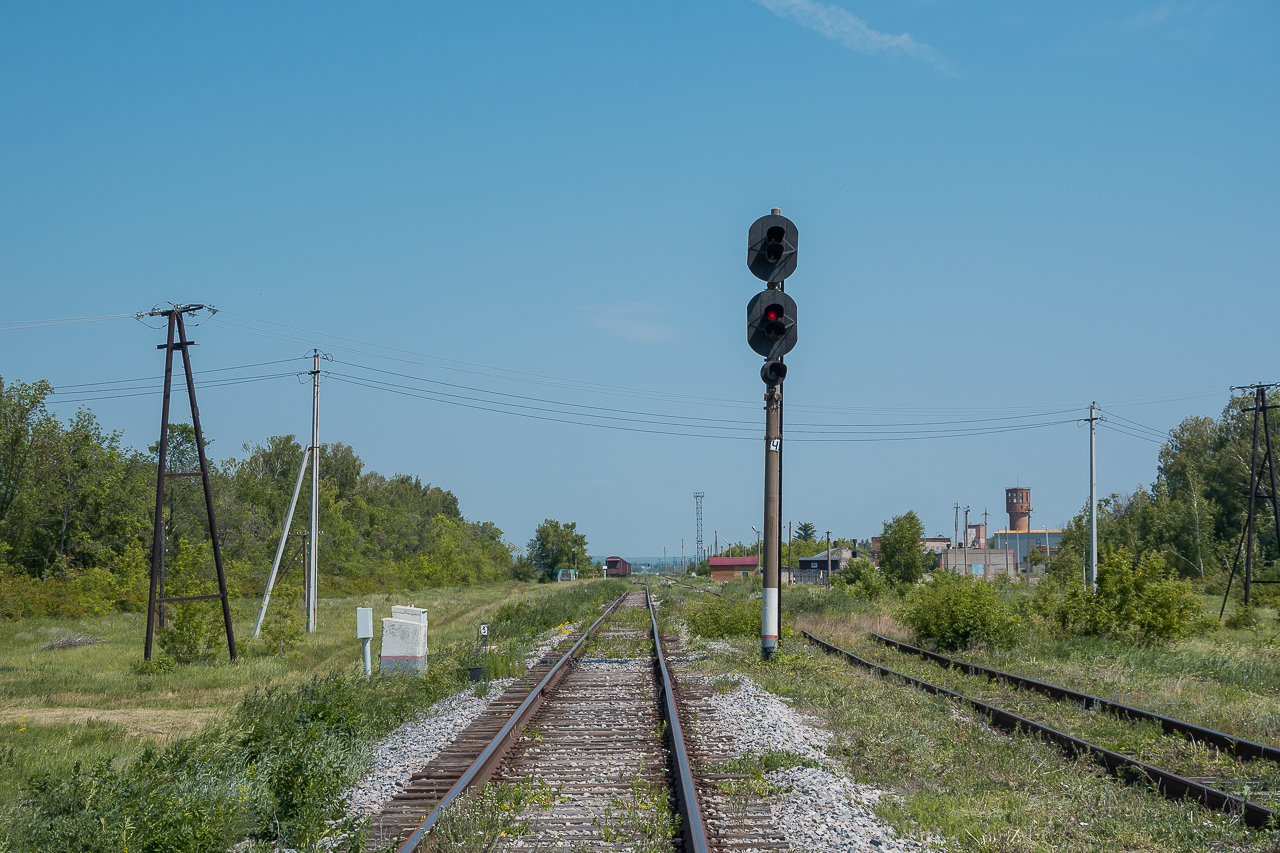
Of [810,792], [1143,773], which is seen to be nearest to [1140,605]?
[1143,773]

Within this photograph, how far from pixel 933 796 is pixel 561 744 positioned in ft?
13.2

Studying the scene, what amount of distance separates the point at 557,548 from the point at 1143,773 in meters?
148

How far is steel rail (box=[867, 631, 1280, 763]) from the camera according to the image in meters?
9.03

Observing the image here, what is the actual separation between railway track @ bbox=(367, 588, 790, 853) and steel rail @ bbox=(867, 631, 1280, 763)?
17.0 feet

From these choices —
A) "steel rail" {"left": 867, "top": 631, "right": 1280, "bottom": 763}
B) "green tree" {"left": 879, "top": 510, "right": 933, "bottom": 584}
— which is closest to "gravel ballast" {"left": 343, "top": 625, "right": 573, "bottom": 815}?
"steel rail" {"left": 867, "top": 631, "right": 1280, "bottom": 763}

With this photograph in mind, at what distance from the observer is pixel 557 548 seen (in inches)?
6058

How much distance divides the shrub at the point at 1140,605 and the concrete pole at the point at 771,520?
929cm

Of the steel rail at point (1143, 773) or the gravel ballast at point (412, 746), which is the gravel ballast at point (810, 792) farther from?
the gravel ballast at point (412, 746)

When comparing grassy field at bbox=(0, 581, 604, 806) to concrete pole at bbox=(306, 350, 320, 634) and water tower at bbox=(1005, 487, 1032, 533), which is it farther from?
water tower at bbox=(1005, 487, 1032, 533)

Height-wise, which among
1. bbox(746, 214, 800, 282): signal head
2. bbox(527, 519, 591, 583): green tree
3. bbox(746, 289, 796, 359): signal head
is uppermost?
bbox(746, 214, 800, 282): signal head

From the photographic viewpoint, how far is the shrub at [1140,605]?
20469 millimetres

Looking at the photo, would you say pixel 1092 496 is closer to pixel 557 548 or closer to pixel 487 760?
pixel 487 760

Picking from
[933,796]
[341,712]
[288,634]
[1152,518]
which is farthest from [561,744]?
[1152,518]

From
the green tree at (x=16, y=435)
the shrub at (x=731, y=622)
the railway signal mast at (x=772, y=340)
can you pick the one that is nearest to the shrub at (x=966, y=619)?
the shrub at (x=731, y=622)
